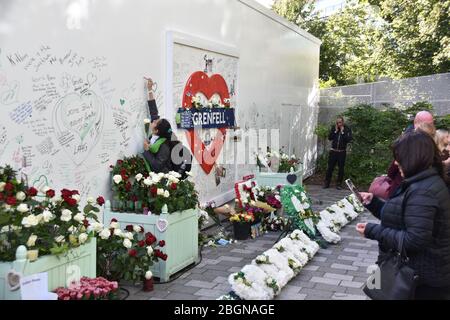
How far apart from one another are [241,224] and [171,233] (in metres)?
2.08

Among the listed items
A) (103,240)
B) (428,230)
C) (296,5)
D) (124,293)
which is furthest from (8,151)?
(296,5)

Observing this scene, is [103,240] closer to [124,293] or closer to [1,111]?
[124,293]

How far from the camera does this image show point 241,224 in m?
7.22

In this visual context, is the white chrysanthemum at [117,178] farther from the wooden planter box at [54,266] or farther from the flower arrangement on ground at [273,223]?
the flower arrangement on ground at [273,223]

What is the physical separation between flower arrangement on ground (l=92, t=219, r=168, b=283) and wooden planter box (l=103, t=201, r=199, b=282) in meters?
0.24

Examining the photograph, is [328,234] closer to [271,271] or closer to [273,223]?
[273,223]

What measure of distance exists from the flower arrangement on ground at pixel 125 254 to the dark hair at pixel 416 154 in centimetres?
264

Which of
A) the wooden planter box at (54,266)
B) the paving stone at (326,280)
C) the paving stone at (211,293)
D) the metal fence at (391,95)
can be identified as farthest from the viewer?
the metal fence at (391,95)

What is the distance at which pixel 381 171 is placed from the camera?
13.2 m

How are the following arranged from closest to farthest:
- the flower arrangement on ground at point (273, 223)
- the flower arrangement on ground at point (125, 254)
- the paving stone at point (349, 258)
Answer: the flower arrangement on ground at point (125, 254)
the paving stone at point (349, 258)
the flower arrangement on ground at point (273, 223)

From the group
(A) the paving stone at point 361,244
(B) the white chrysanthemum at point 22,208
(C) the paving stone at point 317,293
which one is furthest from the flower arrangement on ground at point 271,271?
(B) the white chrysanthemum at point 22,208

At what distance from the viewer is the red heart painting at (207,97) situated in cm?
734

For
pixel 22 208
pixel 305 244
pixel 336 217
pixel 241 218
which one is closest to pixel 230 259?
pixel 305 244

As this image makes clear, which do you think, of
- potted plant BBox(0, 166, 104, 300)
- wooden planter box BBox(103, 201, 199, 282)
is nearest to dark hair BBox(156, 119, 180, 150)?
wooden planter box BBox(103, 201, 199, 282)
